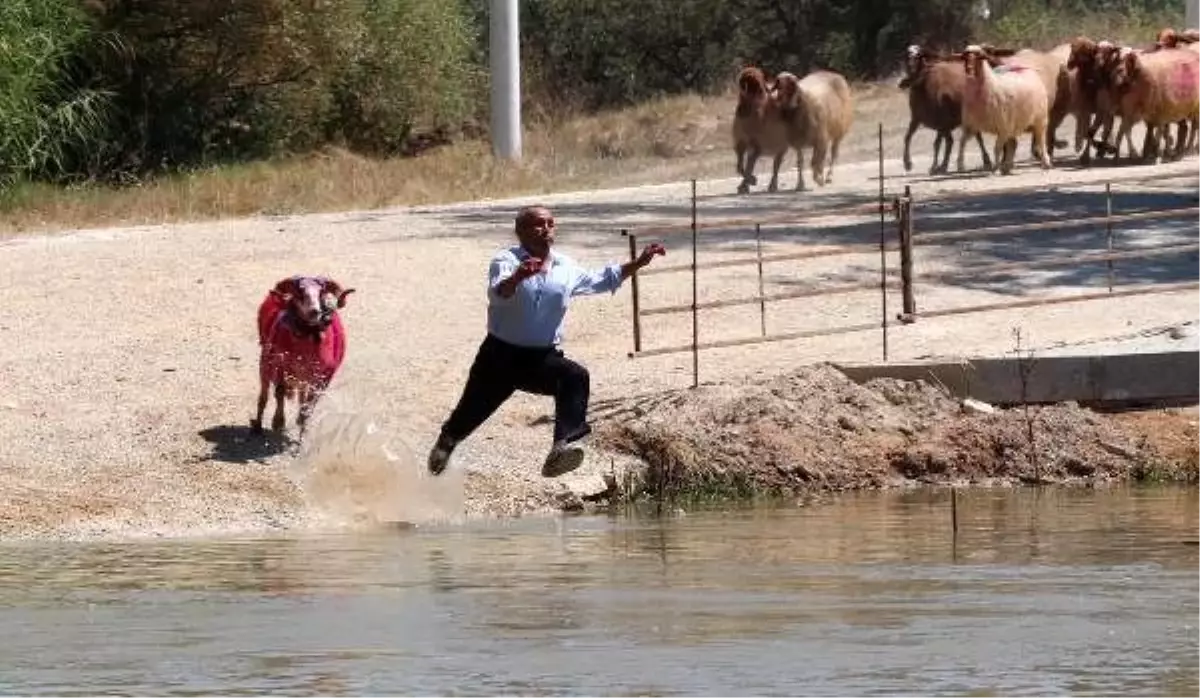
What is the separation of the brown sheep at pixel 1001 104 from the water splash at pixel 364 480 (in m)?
17.3

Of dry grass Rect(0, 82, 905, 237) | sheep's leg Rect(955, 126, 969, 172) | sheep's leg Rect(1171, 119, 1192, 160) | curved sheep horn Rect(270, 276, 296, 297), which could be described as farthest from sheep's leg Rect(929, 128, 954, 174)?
curved sheep horn Rect(270, 276, 296, 297)

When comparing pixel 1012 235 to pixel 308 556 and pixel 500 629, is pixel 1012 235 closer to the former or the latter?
pixel 308 556

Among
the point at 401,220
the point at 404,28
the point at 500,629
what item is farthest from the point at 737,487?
the point at 404,28

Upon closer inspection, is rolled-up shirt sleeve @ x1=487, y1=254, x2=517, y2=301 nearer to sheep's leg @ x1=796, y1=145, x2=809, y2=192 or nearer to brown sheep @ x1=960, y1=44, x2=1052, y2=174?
sheep's leg @ x1=796, y1=145, x2=809, y2=192

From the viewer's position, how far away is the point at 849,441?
17.1 meters

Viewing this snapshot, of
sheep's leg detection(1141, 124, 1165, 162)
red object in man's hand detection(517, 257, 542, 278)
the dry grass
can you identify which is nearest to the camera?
red object in man's hand detection(517, 257, 542, 278)

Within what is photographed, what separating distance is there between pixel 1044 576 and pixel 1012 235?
1348 cm

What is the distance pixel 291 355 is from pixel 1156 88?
18823 millimetres

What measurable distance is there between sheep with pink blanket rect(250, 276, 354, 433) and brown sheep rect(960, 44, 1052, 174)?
55.6 feet

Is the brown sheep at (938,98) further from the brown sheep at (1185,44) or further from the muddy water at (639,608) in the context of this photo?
the muddy water at (639,608)

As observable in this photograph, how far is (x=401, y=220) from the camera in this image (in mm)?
27641

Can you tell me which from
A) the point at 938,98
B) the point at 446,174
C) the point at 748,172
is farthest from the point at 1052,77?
the point at 446,174

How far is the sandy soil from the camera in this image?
51.7 ft

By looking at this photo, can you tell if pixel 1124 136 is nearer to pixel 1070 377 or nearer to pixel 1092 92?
pixel 1092 92
